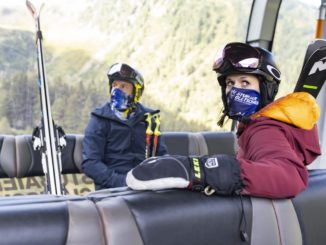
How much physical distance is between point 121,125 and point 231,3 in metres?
2.61

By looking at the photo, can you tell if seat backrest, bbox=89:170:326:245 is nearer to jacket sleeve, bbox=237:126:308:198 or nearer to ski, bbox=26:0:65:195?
jacket sleeve, bbox=237:126:308:198

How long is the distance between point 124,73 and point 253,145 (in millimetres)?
1601

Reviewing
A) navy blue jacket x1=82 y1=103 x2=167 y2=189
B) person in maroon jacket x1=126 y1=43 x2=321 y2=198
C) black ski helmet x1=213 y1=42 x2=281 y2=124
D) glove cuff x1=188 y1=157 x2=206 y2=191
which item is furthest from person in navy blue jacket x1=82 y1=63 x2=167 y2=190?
glove cuff x1=188 y1=157 x2=206 y2=191

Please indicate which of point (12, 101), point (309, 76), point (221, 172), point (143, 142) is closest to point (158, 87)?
point (12, 101)

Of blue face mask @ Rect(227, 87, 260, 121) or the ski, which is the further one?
the ski

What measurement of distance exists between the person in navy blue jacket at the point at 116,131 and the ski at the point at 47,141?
0.24 meters

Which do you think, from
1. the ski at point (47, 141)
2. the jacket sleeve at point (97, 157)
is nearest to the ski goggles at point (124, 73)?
the jacket sleeve at point (97, 157)

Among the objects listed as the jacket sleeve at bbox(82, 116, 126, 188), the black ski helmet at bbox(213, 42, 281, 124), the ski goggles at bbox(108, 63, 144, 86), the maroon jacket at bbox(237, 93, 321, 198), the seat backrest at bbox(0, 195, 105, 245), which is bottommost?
the jacket sleeve at bbox(82, 116, 126, 188)

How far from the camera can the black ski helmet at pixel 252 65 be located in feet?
5.74

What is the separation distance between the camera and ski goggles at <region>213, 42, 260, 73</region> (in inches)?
68.8

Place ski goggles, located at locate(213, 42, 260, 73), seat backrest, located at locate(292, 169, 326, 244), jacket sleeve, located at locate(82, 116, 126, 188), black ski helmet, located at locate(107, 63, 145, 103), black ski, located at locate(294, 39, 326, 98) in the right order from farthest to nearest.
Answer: black ski helmet, located at locate(107, 63, 145, 103) < jacket sleeve, located at locate(82, 116, 126, 188) < black ski, located at locate(294, 39, 326, 98) < ski goggles, located at locate(213, 42, 260, 73) < seat backrest, located at locate(292, 169, 326, 244)

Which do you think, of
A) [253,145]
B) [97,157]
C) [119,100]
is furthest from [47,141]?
[253,145]

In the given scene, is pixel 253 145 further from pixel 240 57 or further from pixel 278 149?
pixel 240 57

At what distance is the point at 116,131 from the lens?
3.01m
